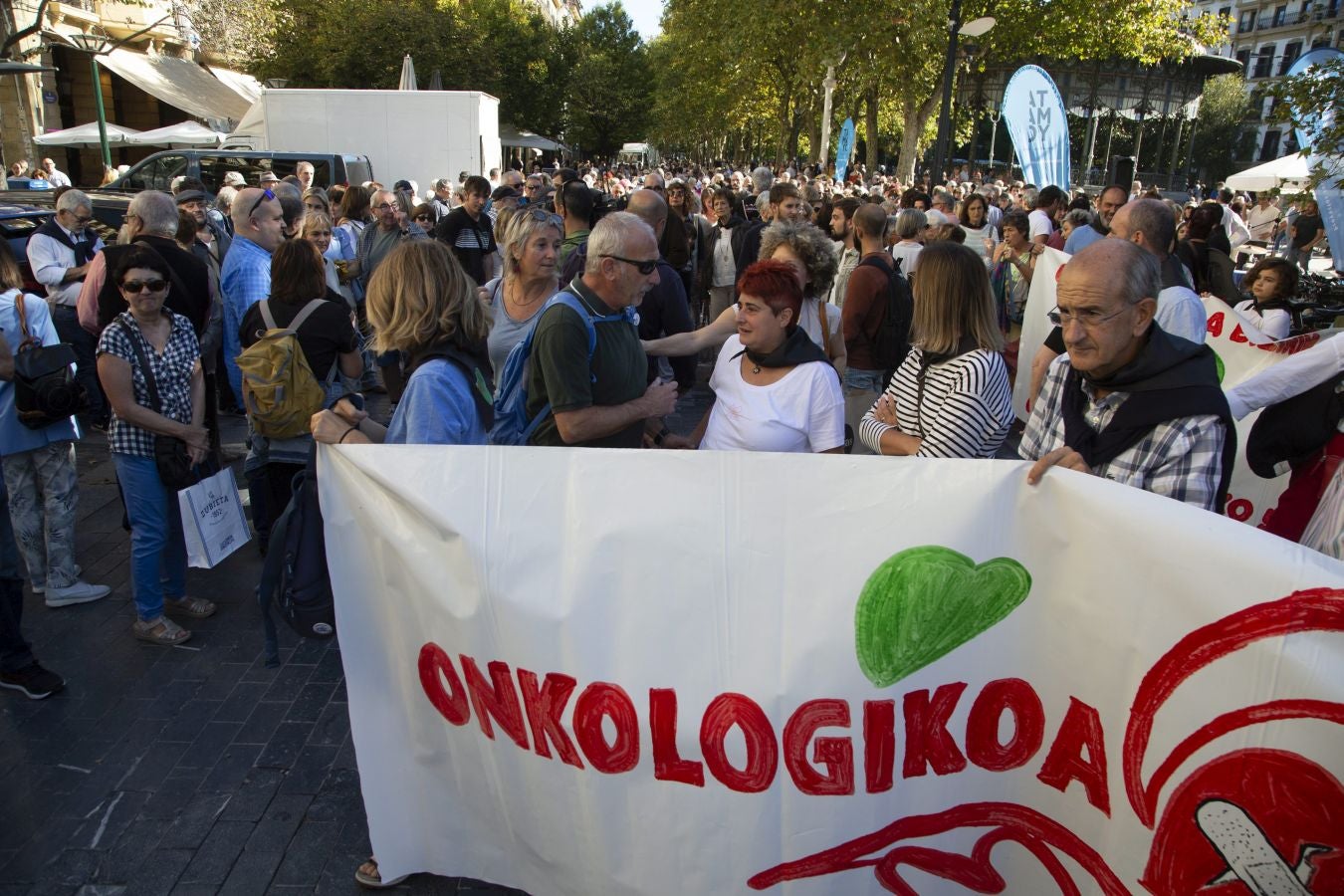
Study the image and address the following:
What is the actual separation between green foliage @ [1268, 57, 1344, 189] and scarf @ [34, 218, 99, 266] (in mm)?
8537

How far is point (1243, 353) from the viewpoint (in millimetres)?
4793

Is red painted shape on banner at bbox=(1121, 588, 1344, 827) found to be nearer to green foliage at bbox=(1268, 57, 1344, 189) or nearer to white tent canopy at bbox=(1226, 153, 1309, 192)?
green foliage at bbox=(1268, 57, 1344, 189)

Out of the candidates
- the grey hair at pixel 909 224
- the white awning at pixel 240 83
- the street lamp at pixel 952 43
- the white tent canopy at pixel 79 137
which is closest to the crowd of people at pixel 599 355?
the grey hair at pixel 909 224

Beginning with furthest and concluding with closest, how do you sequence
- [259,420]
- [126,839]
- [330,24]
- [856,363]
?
1. [330,24]
2. [856,363]
3. [259,420]
4. [126,839]

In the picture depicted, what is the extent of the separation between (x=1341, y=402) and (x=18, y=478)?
5.62 metres

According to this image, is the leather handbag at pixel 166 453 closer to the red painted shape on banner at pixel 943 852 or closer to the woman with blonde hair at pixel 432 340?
the woman with blonde hair at pixel 432 340

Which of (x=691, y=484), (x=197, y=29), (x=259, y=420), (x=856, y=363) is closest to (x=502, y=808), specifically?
(x=691, y=484)

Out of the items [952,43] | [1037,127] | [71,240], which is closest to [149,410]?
[71,240]

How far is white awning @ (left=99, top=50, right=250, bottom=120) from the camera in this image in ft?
91.7

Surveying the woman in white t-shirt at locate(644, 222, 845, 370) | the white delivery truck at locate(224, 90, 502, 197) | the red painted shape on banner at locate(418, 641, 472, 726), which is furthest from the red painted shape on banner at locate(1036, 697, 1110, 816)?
the white delivery truck at locate(224, 90, 502, 197)

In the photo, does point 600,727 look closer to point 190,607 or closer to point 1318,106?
point 190,607

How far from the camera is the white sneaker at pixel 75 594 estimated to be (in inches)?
181

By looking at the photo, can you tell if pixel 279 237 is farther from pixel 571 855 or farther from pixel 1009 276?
pixel 1009 276

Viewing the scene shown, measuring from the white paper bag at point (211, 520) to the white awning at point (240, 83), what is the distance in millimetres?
32344
